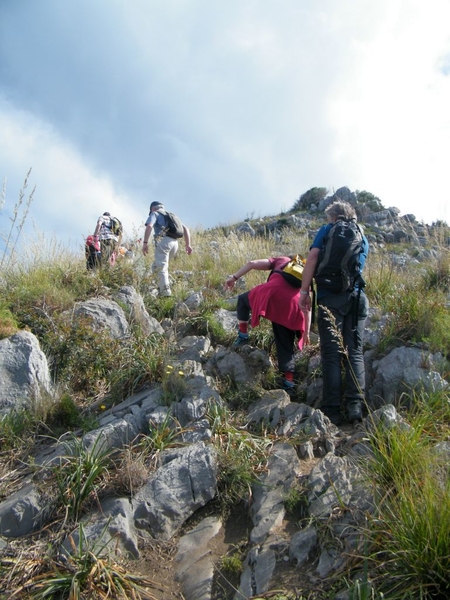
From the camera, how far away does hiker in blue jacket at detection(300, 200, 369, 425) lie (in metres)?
4.41

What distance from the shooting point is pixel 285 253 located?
32.7ft

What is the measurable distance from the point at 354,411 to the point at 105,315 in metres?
3.39

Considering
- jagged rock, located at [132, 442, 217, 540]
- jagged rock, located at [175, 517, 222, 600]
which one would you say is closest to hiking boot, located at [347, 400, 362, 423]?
jagged rock, located at [132, 442, 217, 540]

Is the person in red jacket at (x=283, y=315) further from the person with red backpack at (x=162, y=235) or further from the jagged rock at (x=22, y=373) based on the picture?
the person with red backpack at (x=162, y=235)

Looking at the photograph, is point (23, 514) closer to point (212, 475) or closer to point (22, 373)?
point (212, 475)

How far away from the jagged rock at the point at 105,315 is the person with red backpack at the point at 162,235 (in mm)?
1462

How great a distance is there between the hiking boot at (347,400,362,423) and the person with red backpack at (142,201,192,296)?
3971mm

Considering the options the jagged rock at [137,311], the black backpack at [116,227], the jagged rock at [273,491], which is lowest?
the jagged rock at [273,491]

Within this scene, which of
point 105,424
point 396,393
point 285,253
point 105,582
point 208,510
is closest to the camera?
point 105,582

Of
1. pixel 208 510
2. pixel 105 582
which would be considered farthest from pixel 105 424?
pixel 105 582

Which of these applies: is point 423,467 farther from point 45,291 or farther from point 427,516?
point 45,291

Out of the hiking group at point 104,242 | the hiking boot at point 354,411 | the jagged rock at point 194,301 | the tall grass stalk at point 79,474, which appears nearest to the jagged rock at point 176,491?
the tall grass stalk at point 79,474

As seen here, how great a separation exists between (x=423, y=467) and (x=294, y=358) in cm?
287

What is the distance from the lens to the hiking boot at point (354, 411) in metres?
4.28
